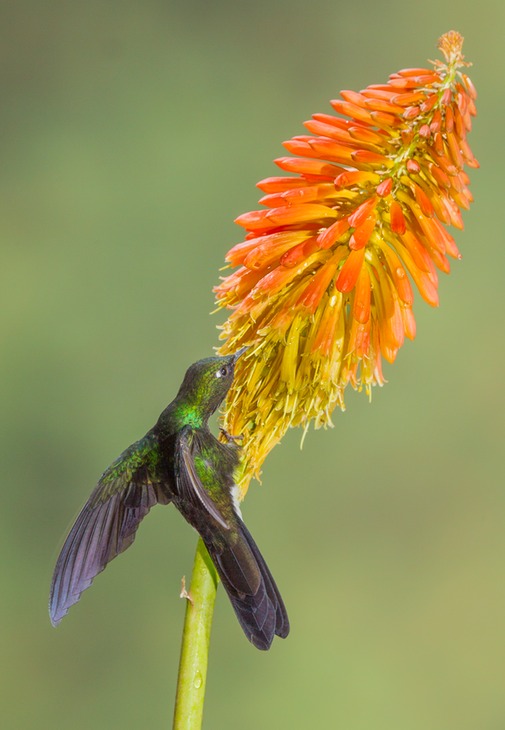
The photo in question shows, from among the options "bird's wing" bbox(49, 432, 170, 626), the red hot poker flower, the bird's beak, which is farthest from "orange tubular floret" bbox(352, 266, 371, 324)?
"bird's wing" bbox(49, 432, 170, 626)

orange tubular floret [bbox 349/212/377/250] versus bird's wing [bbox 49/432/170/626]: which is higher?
orange tubular floret [bbox 349/212/377/250]

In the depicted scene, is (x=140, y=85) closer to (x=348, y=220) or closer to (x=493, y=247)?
(x=493, y=247)

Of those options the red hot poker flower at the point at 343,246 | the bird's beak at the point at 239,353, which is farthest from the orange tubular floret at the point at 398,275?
the bird's beak at the point at 239,353

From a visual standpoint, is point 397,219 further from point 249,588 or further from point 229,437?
point 249,588

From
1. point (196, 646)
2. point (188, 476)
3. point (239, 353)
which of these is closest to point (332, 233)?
point (239, 353)

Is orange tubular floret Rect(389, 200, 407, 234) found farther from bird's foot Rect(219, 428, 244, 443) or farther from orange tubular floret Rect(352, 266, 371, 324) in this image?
bird's foot Rect(219, 428, 244, 443)

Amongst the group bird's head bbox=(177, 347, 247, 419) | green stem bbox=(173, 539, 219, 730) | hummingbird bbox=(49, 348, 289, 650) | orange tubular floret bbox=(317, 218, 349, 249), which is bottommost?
green stem bbox=(173, 539, 219, 730)

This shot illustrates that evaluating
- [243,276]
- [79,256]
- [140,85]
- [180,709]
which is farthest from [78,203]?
[180,709]
